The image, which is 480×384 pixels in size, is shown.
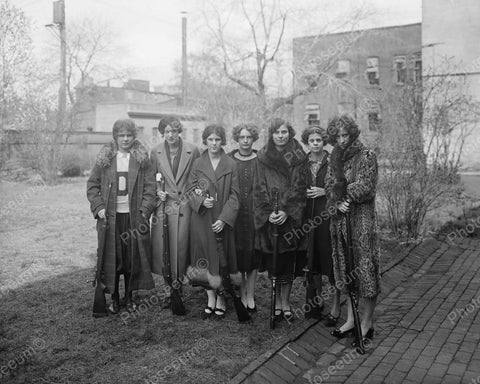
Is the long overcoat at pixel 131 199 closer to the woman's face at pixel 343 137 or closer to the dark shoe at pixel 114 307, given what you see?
the dark shoe at pixel 114 307

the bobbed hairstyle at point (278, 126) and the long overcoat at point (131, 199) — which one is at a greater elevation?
the bobbed hairstyle at point (278, 126)

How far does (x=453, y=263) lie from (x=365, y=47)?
34.0m

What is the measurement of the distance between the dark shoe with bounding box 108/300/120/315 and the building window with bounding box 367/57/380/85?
121 feet

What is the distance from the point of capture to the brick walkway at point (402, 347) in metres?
4.32

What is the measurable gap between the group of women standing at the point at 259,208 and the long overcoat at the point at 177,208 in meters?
0.01

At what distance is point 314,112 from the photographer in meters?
41.4

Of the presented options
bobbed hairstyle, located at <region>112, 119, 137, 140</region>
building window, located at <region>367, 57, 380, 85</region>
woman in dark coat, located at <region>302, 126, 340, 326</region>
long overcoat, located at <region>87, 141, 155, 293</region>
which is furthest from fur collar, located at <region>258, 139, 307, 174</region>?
building window, located at <region>367, 57, 380, 85</region>

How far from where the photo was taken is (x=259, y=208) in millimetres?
5250

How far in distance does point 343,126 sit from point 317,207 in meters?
0.88

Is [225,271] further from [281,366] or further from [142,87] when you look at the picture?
[142,87]

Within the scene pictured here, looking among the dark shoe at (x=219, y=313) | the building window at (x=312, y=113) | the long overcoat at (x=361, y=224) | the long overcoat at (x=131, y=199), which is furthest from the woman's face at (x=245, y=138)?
the building window at (x=312, y=113)

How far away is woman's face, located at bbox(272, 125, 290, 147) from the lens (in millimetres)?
5179

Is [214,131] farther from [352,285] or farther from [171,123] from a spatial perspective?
[352,285]

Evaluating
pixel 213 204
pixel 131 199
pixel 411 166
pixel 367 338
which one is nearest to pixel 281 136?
pixel 213 204
